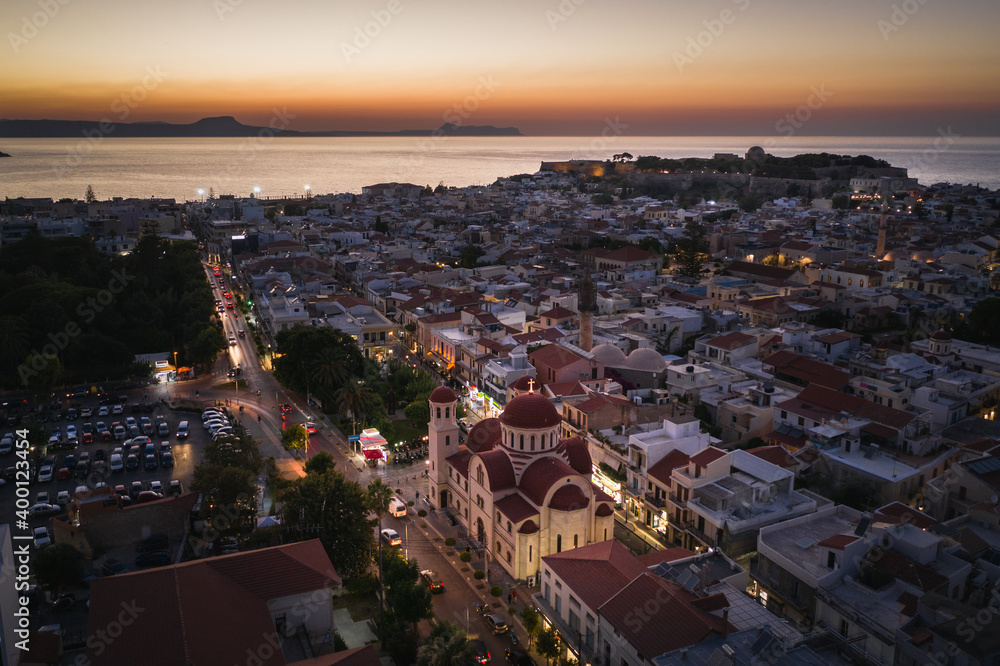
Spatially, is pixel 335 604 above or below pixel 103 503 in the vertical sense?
below

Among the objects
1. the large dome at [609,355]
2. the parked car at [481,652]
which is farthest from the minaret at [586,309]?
the parked car at [481,652]

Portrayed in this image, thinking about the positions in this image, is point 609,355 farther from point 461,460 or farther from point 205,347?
point 205,347

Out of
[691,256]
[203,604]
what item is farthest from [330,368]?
[691,256]

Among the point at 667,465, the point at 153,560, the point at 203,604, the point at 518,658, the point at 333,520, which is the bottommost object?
the point at 518,658

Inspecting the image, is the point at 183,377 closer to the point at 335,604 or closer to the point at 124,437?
the point at 124,437

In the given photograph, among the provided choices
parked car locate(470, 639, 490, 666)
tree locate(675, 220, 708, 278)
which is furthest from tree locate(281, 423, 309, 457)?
tree locate(675, 220, 708, 278)

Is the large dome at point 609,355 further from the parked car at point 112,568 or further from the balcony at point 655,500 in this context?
the parked car at point 112,568

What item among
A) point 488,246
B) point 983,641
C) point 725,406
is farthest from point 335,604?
point 488,246
